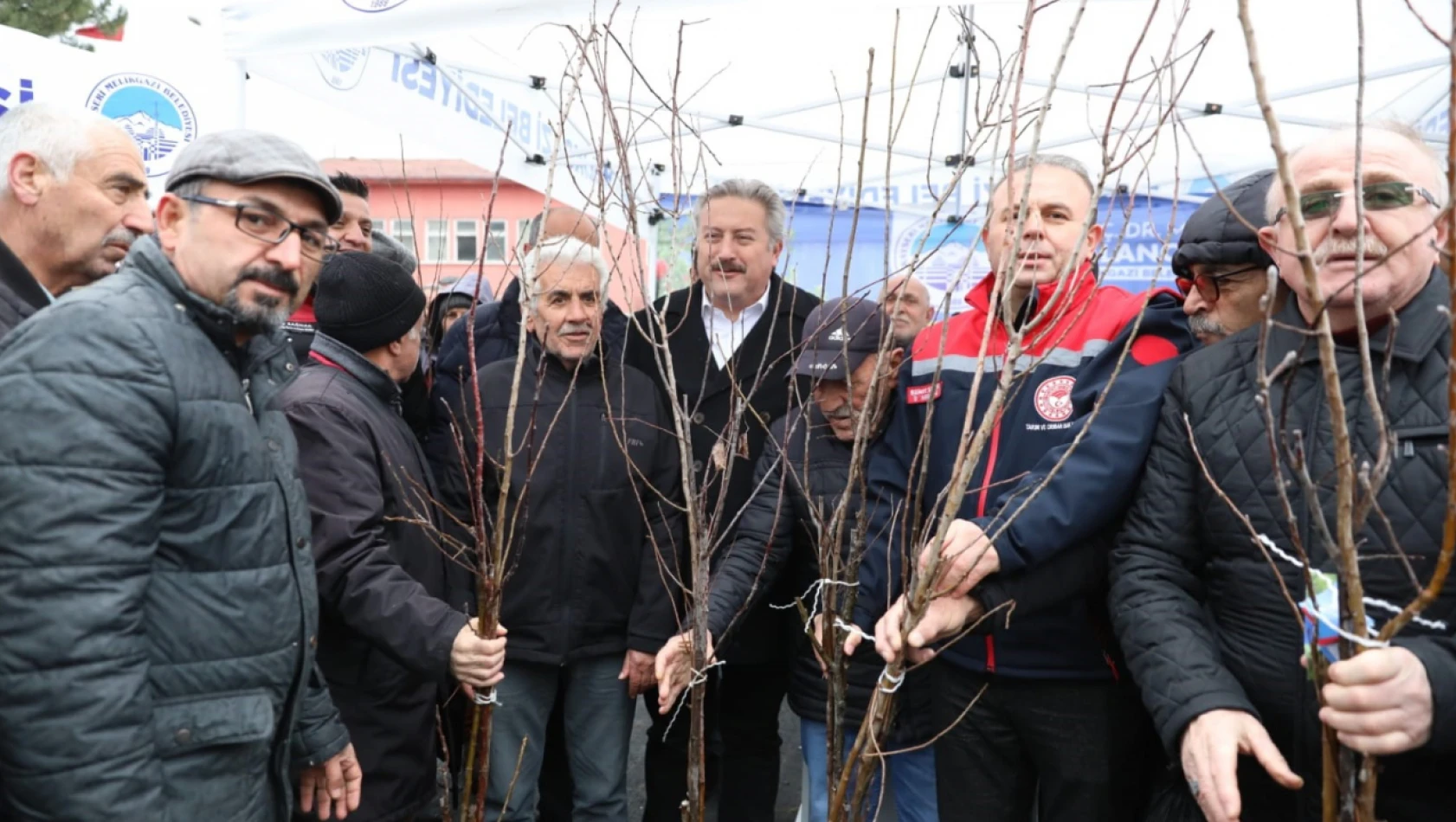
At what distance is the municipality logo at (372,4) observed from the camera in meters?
3.58

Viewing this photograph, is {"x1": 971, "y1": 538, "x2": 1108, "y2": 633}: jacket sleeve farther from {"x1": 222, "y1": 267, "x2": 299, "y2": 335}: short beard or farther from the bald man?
the bald man

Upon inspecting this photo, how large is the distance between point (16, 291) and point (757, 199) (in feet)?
7.71

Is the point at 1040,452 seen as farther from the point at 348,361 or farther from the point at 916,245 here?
the point at 916,245

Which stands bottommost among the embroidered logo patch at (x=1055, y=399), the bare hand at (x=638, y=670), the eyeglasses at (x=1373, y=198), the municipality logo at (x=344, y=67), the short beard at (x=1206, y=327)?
the bare hand at (x=638, y=670)

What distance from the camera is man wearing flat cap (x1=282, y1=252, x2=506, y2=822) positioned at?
2496mm

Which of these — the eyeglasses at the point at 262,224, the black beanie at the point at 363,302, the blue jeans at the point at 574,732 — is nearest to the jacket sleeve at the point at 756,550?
the blue jeans at the point at 574,732

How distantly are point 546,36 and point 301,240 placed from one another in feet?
10.7

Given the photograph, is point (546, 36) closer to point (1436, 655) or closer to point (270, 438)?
point (270, 438)

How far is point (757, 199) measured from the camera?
398 cm

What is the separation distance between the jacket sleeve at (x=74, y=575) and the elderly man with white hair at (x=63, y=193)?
0.99 m

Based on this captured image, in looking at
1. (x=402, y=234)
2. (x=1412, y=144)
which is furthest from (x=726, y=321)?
(x=402, y=234)

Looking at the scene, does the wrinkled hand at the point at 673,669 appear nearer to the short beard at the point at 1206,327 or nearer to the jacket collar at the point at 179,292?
the jacket collar at the point at 179,292

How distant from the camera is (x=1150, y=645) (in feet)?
6.22

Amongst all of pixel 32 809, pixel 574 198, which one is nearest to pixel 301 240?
pixel 32 809
